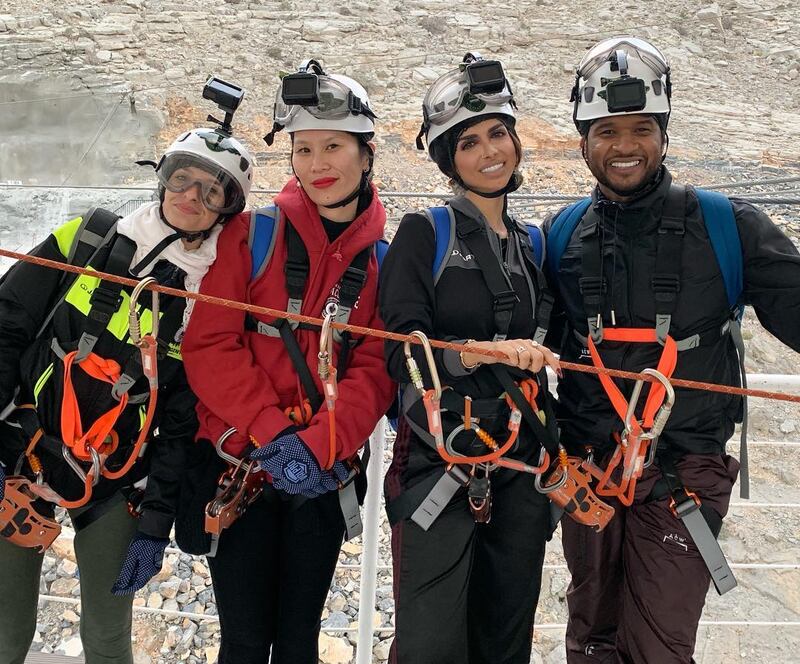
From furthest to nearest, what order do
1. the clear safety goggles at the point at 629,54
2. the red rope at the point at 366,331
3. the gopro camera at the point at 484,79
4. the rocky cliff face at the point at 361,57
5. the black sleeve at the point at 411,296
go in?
the rocky cliff face at the point at 361,57
the clear safety goggles at the point at 629,54
the gopro camera at the point at 484,79
the black sleeve at the point at 411,296
the red rope at the point at 366,331

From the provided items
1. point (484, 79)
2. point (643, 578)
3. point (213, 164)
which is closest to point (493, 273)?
point (484, 79)

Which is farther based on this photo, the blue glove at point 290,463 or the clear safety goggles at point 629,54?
the clear safety goggles at point 629,54

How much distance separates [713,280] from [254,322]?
61.7 inches

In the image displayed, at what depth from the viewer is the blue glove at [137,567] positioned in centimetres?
247

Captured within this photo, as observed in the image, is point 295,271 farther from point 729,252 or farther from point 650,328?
point 729,252

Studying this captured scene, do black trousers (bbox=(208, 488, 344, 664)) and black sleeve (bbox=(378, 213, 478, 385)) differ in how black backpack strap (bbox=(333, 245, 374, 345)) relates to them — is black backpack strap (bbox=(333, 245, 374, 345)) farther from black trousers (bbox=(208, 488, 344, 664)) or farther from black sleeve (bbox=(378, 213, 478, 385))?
black trousers (bbox=(208, 488, 344, 664))

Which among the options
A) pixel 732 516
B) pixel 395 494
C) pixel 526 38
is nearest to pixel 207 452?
pixel 395 494

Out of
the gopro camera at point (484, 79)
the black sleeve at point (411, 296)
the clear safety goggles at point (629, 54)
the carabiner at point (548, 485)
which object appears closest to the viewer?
the black sleeve at point (411, 296)

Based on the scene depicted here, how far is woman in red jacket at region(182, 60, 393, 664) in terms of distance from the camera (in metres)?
2.42

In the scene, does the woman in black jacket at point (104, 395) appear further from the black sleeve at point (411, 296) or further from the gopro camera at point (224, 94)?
the black sleeve at point (411, 296)

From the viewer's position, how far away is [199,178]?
2572 mm

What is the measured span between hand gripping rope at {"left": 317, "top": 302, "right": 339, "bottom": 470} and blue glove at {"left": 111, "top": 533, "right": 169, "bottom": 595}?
68 centimetres

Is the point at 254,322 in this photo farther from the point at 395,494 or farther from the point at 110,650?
the point at 110,650

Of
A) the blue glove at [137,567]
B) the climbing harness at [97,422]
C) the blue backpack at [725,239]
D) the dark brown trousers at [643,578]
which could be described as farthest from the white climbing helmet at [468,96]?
the blue glove at [137,567]
